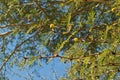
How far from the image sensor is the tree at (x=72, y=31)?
2693 mm

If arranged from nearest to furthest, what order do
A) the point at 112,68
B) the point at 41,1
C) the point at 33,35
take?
the point at 112,68, the point at 41,1, the point at 33,35

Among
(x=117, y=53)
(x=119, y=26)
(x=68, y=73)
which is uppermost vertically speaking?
(x=119, y=26)

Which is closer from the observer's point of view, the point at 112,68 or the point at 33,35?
the point at 112,68

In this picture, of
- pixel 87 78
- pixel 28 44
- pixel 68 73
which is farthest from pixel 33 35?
pixel 87 78

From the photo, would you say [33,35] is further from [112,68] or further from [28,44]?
[112,68]

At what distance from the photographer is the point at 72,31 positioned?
3158 millimetres

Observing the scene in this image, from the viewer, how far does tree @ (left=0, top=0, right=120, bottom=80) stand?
106 inches

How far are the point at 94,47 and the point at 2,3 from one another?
1073mm

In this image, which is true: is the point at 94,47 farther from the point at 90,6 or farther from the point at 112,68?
the point at 112,68

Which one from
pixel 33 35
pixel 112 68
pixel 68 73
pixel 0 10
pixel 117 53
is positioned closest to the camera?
pixel 117 53

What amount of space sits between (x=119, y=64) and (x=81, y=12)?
132 centimetres

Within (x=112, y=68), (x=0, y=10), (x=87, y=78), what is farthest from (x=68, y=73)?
(x=0, y=10)

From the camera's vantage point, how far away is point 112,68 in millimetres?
2826

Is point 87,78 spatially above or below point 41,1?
below
